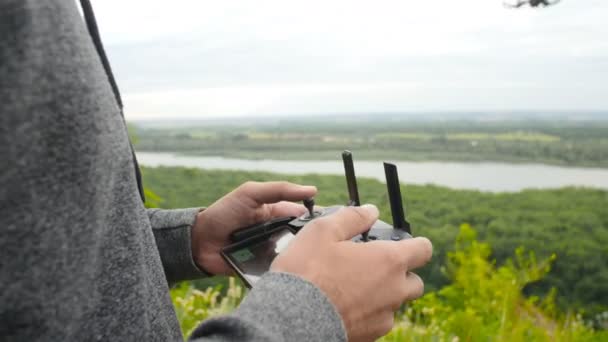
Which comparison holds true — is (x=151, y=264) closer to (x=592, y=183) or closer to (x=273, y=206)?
(x=273, y=206)

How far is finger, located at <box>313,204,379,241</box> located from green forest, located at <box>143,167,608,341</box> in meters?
1.20

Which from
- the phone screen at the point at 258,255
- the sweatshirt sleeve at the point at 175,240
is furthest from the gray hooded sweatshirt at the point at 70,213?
the sweatshirt sleeve at the point at 175,240

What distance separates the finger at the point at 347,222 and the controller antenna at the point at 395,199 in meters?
0.10

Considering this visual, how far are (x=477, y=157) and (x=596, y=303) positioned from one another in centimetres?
125

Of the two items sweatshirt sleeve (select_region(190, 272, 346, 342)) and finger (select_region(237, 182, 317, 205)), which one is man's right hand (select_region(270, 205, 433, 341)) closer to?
sweatshirt sleeve (select_region(190, 272, 346, 342))

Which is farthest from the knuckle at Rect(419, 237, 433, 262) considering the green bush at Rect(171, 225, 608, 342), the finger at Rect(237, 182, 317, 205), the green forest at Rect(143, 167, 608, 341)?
the green bush at Rect(171, 225, 608, 342)

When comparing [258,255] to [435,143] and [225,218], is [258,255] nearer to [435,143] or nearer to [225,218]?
[225,218]

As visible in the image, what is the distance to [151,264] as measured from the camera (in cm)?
47

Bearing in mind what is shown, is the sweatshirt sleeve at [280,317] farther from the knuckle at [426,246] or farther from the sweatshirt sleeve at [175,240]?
the sweatshirt sleeve at [175,240]

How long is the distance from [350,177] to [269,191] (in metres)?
0.23

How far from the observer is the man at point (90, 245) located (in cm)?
34

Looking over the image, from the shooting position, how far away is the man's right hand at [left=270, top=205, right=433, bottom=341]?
1.53 feet

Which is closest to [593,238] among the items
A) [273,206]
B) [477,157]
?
[477,157]

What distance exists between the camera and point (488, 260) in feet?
11.1
